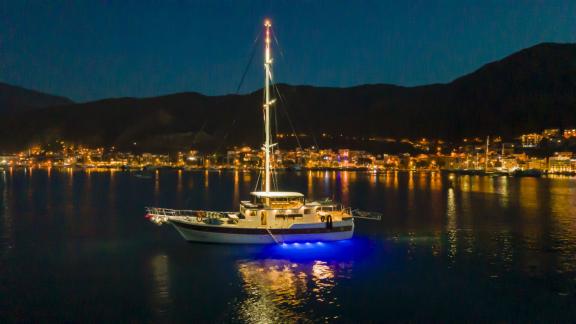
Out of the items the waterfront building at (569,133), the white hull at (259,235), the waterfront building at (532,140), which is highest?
the waterfront building at (569,133)

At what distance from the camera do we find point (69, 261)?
22.0 metres

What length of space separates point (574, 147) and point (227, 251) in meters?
159

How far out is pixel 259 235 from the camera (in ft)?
78.7

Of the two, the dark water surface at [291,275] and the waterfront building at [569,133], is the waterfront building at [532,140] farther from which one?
the dark water surface at [291,275]

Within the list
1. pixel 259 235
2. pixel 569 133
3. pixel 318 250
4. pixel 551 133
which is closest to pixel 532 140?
pixel 551 133

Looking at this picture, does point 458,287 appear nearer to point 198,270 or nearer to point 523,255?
point 523,255

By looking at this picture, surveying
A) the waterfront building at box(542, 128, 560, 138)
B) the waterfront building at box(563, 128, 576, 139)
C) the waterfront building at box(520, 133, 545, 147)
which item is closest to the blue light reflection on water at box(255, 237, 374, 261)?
the waterfront building at box(563, 128, 576, 139)

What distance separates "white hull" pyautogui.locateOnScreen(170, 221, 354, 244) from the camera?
23891mm

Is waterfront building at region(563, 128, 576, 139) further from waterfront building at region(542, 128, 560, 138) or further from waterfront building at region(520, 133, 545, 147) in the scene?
waterfront building at region(520, 133, 545, 147)

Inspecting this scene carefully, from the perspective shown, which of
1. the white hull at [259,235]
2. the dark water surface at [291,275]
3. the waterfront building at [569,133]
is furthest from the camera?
the waterfront building at [569,133]

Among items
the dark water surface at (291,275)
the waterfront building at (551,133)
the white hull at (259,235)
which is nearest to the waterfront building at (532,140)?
the waterfront building at (551,133)

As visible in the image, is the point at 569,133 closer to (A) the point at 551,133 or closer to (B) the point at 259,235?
(A) the point at 551,133

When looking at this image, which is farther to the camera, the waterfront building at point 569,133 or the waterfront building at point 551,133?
the waterfront building at point 551,133

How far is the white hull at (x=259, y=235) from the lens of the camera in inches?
941
